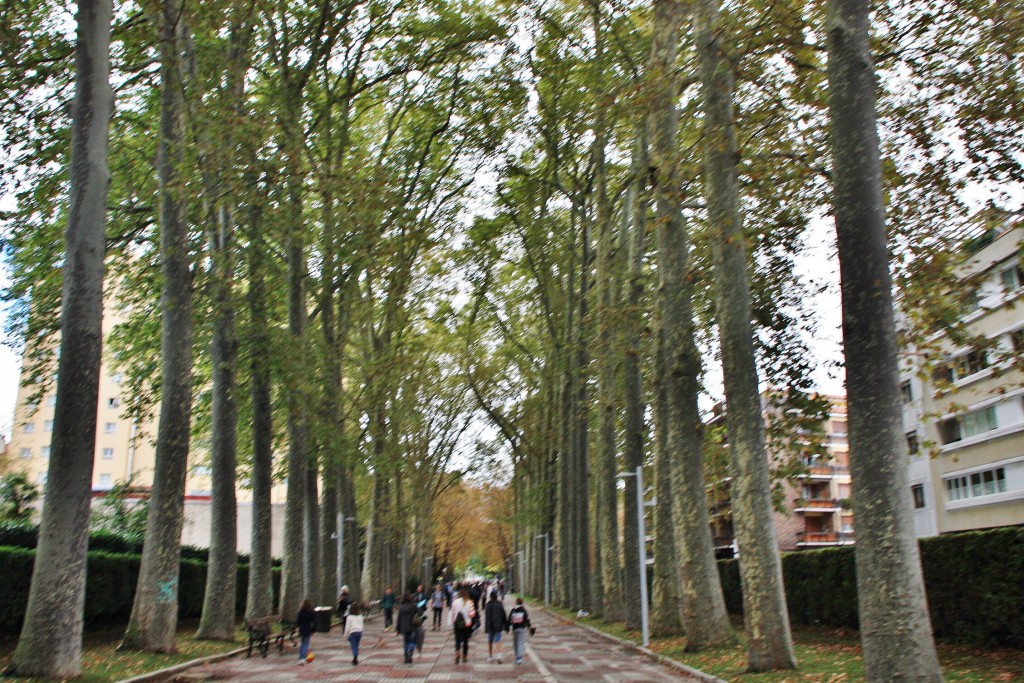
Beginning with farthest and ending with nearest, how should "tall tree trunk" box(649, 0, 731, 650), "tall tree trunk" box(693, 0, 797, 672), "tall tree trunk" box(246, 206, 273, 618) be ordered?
"tall tree trunk" box(246, 206, 273, 618) < "tall tree trunk" box(649, 0, 731, 650) < "tall tree trunk" box(693, 0, 797, 672)

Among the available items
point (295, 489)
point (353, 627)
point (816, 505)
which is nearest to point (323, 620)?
point (295, 489)

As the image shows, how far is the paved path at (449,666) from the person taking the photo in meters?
16.0

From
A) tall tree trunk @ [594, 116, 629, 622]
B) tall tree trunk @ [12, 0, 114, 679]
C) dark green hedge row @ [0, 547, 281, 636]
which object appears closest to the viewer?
tall tree trunk @ [12, 0, 114, 679]

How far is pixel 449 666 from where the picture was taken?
1912 centimetres

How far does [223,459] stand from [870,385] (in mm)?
15616

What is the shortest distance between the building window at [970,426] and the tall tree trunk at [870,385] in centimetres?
3595

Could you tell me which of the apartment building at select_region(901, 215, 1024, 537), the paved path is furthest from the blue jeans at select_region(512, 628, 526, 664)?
the apartment building at select_region(901, 215, 1024, 537)

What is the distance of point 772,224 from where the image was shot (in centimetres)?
1780

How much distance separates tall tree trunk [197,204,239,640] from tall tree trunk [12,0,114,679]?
546 cm

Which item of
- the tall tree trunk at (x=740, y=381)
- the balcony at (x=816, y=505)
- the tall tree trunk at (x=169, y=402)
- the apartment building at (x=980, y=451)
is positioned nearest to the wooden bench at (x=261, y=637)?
the tall tree trunk at (x=169, y=402)

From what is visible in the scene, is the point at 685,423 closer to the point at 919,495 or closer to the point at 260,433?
the point at 260,433

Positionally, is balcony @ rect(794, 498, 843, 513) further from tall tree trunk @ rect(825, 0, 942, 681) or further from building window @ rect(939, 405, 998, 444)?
tall tree trunk @ rect(825, 0, 942, 681)

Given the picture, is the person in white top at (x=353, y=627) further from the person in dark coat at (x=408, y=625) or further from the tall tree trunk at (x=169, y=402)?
the tall tree trunk at (x=169, y=402)

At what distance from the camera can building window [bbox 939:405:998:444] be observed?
43719 millimetres
